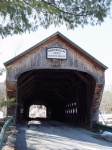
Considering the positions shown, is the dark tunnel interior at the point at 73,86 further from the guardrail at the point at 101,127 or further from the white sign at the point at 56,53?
the white sign at the point at 56,53

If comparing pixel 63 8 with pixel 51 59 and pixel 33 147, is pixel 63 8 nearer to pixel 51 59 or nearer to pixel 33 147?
pixel 33 147

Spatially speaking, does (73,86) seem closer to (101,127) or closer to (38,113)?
(101,127)

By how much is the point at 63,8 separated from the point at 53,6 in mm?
274

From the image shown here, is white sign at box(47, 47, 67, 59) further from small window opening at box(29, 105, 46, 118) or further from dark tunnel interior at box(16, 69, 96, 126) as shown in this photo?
small window opening at box(29, 105, 46, 118)

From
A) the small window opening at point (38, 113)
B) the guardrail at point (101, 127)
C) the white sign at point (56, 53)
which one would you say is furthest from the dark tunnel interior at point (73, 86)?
the small window opening at point (38, 113)

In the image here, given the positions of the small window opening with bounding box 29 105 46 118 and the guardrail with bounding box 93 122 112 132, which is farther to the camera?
the small window opening with bounding box 29 105 46 118

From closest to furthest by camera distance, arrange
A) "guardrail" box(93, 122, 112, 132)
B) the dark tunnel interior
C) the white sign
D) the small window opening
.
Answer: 1. "guardrail" box(93, 122, 112, 132)
2. the white sign
3. the dark tunnel interior
4. the small window opening

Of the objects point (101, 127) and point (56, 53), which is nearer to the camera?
point (101, 127)

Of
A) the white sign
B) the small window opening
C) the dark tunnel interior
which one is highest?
the white sign

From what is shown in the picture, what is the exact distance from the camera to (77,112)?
1570cm

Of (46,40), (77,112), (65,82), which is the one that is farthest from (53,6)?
(65,82)

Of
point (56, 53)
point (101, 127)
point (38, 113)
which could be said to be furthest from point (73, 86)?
point (38, 113)

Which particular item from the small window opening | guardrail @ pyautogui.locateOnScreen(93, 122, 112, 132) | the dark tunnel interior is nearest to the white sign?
the dark tunnel interior

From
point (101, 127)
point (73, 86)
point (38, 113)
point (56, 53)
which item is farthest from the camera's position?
point (38, 113)
